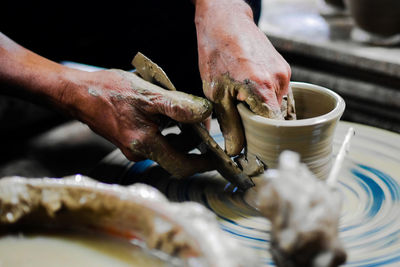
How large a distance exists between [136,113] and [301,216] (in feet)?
2.56

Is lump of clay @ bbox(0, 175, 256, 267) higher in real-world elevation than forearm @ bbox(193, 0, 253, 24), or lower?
lower

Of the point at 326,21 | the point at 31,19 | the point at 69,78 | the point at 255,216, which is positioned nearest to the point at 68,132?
the point at 31,19

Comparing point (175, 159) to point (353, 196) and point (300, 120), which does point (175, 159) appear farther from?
point (353, 196)

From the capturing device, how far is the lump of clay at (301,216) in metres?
0.63

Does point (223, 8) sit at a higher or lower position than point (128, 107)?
higher

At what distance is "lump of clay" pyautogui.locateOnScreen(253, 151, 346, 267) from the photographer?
63cm

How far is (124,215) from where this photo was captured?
75cm

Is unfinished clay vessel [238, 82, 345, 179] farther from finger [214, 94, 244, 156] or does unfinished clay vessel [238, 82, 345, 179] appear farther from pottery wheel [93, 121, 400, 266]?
pottery wheel [93, 121, 400, 266]

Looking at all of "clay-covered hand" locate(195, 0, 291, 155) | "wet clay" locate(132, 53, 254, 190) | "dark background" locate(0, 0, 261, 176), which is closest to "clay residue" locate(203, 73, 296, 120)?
"clay-covered hand" locate(195, 0, 291, 155)

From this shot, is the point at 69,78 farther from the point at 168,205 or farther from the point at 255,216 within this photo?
the point at 168,205

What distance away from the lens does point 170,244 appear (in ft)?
2.26

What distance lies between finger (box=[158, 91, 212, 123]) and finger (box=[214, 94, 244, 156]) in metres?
0.05

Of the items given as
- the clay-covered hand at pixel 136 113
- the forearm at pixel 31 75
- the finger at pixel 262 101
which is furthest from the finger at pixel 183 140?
the forearm at pixel 31 75

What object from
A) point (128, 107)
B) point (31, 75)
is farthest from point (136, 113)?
point (31, 75)
